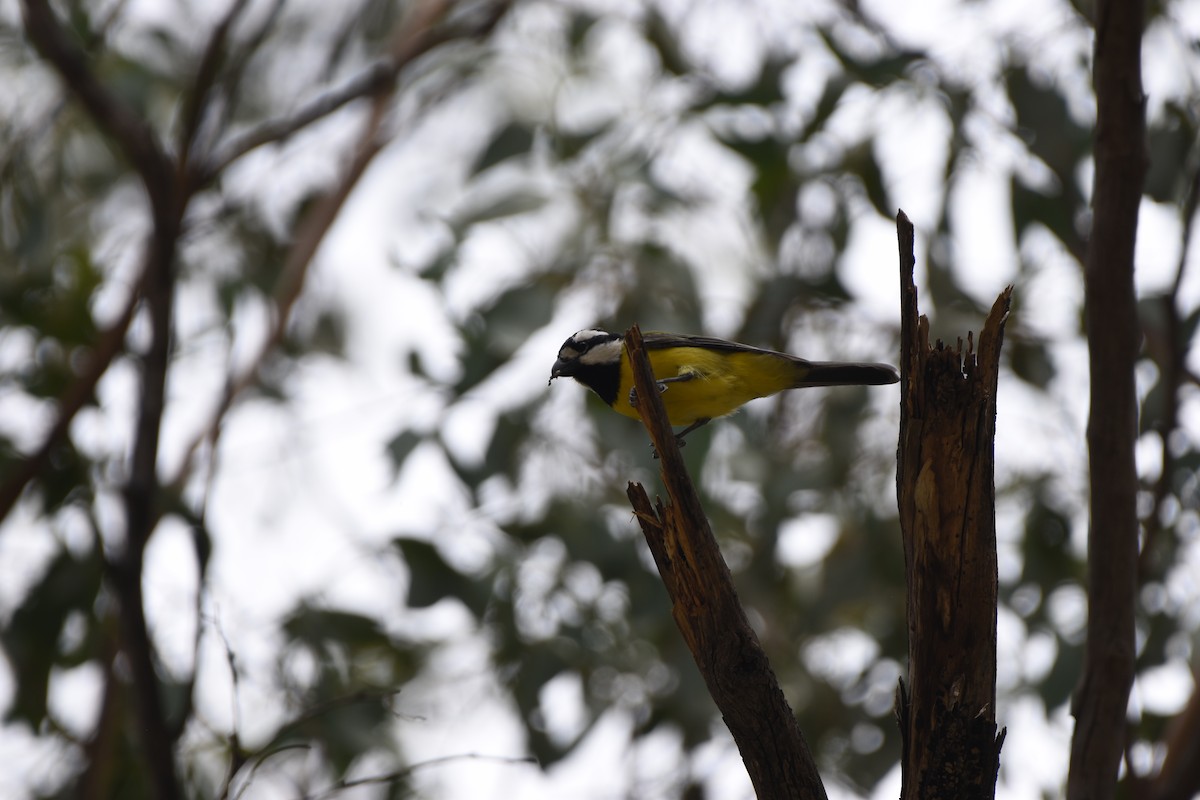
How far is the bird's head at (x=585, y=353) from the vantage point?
372 cm

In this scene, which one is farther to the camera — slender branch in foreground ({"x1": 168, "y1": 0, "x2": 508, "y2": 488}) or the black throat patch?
slender branch in foreground ({"x1": 168, "y1": 0, "x2": 508, "y2": 488})

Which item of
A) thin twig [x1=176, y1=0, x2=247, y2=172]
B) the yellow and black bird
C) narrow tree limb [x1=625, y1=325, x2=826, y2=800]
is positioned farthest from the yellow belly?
thin twig [x1=176, y1=0, x2=247, y2=172]

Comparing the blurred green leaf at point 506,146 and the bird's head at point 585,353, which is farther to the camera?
the blurred green leaf at point 506,146

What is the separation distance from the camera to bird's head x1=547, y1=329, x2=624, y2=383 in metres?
3.72

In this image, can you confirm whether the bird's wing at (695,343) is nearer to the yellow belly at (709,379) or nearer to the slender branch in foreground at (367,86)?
the yellow belly at (709,379)

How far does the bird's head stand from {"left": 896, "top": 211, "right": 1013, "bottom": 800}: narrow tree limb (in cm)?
179

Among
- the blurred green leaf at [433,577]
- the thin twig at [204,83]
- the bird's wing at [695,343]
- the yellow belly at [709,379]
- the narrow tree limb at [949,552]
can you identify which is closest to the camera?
the narrow tree limb at [949,552]

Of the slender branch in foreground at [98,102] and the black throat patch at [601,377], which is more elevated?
the slender branch in foreground at [98,102]

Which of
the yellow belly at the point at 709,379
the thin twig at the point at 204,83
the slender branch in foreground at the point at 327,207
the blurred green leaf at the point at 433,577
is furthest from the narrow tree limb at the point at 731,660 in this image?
the slender branch in foreground at the point at 327,207

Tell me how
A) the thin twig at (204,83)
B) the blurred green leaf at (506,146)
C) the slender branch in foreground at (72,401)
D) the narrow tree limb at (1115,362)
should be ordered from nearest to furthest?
the narrow tree limb at (1115,362)
the thin twig at (204,83)
the slender branch in foreground at (72,401)
the blurred green leaf at (506,146)

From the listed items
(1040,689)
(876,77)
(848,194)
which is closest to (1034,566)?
(1040,689)

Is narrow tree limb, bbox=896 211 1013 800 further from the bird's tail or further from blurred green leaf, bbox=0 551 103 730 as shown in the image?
blurred green leaf, bbox=0 551 103 730

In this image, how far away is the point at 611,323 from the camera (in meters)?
4.98

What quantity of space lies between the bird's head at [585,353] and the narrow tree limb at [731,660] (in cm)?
164
